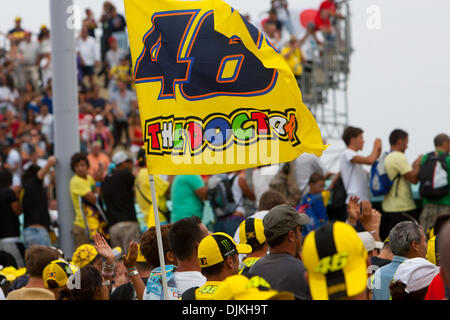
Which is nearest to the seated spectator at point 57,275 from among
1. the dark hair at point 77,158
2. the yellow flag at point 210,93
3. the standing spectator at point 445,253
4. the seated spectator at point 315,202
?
the yellow flag at point 210,93

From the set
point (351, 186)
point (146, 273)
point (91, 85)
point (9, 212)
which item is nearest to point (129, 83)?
point (91, 85)

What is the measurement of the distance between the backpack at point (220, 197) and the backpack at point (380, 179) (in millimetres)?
1837

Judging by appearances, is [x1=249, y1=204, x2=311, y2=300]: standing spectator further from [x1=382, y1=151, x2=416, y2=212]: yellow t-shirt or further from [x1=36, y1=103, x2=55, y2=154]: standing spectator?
[x1=36, y1=103, x2=55, y2=154]: standing spectator

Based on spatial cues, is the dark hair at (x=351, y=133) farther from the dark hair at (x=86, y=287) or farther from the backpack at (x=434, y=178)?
the dark hair at (x=86, y=287)

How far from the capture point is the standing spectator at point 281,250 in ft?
16.0

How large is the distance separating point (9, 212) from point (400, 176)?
5031mm

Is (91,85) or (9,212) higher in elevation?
(91,85)

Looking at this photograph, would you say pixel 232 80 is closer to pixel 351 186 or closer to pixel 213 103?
pixel 213 103

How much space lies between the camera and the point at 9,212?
10617 millimetres

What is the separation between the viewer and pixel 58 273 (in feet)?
19.4

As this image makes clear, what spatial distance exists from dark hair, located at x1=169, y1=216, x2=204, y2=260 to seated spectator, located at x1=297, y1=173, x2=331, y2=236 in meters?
4.03

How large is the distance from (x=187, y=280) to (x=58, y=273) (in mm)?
1024

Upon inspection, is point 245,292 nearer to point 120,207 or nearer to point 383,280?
point 383,280

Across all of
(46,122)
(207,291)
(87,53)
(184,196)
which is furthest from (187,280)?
(87,53)
